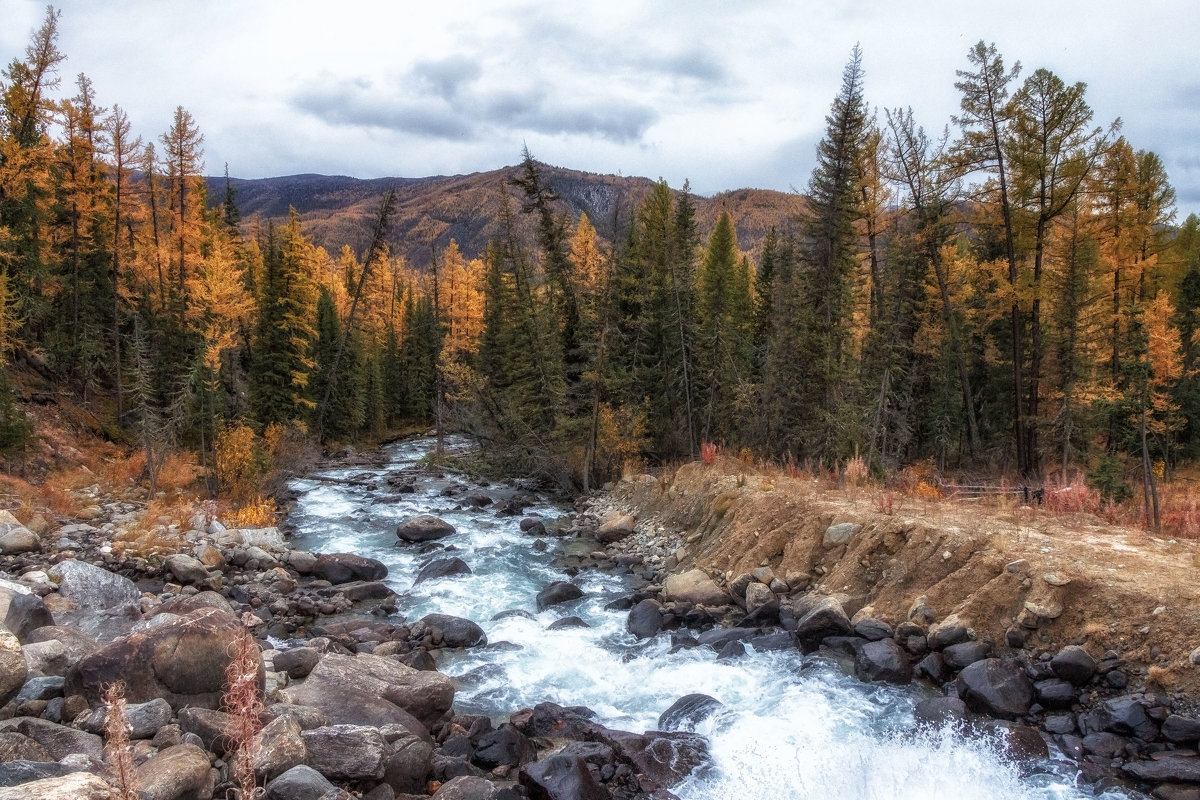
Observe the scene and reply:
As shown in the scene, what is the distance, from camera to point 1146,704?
8625mm

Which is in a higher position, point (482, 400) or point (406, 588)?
point (482, 400)

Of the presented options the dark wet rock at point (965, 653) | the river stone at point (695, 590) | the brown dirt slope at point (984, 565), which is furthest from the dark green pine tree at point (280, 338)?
the dark wet rock at point (965, 653)

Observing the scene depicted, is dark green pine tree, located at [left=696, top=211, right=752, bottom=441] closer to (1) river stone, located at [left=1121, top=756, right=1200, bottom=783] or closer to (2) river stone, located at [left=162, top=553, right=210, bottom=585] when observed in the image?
(2) river stone, located at [left=162, top=553, right=210, bottom=585]

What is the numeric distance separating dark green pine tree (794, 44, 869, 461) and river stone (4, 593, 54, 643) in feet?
66.0

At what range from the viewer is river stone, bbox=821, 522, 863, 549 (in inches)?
567

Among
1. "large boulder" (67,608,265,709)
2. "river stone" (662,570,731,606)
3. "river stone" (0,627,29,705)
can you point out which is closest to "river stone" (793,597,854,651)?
"river stone" (662,570,731,606)

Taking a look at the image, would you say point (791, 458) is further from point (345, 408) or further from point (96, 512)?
point (345, 408)

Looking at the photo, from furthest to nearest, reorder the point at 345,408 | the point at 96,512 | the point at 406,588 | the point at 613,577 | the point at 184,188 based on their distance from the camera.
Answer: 1. the point at 345,408
2. the point at 184,188
3. the point at 96,512
4. the point at 613,577
5. the point at 406,588

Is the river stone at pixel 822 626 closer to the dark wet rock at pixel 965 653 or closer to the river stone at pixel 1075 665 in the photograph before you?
the dark wet rock at pixel 965 653

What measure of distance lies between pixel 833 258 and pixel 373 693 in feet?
67.7

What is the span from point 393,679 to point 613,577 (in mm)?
9007

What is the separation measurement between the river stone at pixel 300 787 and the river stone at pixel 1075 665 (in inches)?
374

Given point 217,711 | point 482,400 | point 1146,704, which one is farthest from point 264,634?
point 482,400

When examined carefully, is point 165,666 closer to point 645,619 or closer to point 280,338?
point 645,619
